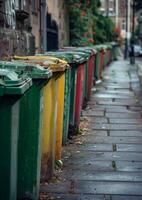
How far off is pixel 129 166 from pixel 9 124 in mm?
3054

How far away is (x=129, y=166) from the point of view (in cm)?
685

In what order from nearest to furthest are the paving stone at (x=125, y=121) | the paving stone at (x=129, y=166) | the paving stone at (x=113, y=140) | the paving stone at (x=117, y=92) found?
1. the paving stone at (x=129, y=166)
2. the paving stone at (x=113, y=140)
3. the paving stone at (x=125, y=121)
4. the paving stone at (x=117, y=92)

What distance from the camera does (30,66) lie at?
4.92m

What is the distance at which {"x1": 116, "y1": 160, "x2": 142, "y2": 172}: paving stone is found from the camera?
6699 millimetres

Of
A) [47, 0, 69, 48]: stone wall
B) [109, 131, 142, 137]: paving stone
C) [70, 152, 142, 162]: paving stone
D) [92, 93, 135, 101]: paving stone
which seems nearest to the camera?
[70, 152, 142, 162]: paving stone

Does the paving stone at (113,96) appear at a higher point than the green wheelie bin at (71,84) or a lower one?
lower

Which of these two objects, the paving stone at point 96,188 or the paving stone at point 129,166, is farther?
the paving stone at point 129,166

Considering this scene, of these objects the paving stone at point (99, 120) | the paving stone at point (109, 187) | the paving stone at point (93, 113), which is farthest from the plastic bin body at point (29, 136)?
the paving stone at point (93, 113)

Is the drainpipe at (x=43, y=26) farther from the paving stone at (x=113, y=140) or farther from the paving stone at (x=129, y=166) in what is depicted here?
the paving stone at (x=129, y=166)

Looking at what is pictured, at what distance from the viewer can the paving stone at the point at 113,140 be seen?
8.41 m

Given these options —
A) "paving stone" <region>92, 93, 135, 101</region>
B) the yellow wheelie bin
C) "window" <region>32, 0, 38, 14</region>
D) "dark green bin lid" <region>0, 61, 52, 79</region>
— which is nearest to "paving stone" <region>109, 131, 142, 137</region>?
the yellow wheelie bin

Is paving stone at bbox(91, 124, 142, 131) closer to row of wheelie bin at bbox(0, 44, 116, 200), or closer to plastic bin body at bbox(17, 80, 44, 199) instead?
row of wheelie bin at bbox(0, 44, 116, 200)

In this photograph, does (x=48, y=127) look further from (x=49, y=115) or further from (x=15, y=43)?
(x=15, y=43)

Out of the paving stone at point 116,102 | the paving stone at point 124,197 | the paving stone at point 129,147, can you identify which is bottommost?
the paving stone at point 116,102
